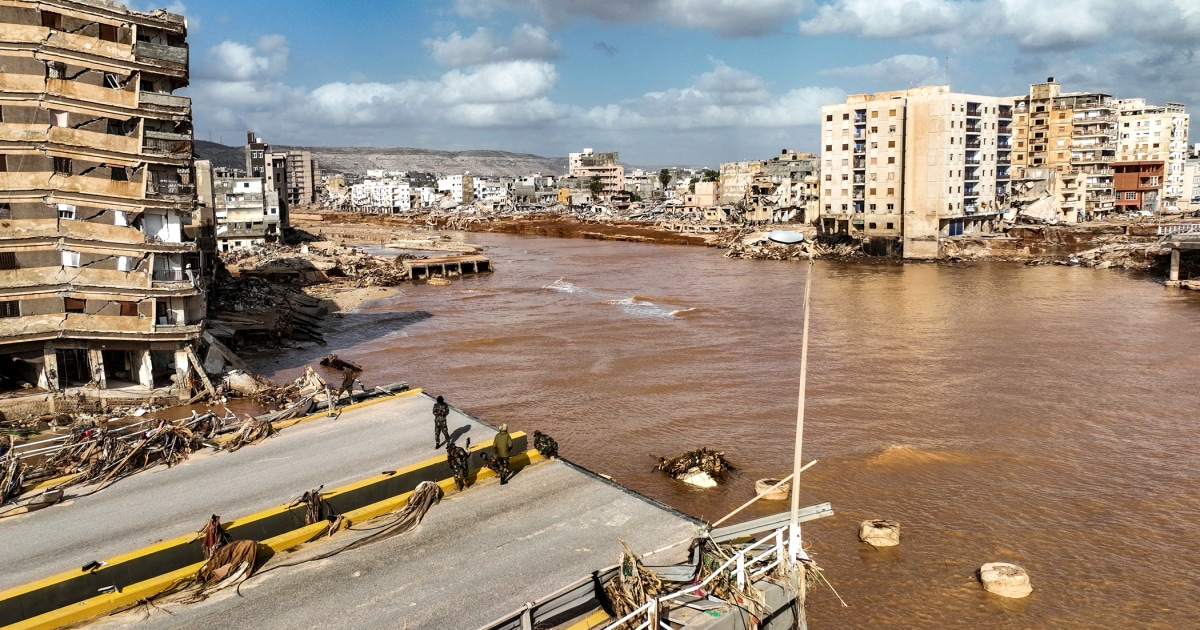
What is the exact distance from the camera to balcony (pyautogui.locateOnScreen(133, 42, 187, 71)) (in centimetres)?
2568

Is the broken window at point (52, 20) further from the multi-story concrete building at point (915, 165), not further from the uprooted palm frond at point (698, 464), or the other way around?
the multi-story concrete building at point (915, 165)

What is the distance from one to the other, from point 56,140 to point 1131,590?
99.5 ft

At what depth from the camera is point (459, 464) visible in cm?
1438

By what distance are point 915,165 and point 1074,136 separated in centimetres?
3744

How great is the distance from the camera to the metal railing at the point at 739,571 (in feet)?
32.2

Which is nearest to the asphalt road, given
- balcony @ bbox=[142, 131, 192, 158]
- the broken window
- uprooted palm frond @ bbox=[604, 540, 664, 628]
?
uprooted palm frond @ bbox=[604, 540, 664, 628]

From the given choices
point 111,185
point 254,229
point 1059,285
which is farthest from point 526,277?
point 111,185

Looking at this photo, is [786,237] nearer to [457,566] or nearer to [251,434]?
[251,434]

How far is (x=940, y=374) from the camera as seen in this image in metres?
33.4

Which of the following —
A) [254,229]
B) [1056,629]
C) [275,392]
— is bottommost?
[1056,629]

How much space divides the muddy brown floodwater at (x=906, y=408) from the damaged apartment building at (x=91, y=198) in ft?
33.6

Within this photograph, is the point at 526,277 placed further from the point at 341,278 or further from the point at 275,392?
the point at 275,392

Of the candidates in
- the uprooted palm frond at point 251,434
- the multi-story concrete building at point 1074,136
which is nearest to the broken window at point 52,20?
the uprooted palm frond at point 251,434

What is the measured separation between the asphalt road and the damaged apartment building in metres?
11.0
